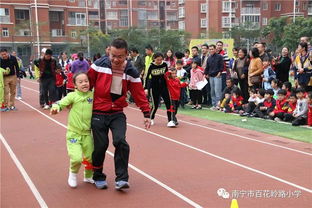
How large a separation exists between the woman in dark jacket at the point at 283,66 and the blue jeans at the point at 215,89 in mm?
1736

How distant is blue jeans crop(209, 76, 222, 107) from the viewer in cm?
1220

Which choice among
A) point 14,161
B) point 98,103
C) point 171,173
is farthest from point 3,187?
point 171,173

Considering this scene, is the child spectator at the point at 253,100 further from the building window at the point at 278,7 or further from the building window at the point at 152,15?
the building window at the point at 152,15

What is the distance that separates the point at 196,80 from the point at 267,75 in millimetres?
2485

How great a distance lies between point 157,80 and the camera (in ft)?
30.8

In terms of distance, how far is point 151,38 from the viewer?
41.4 meters

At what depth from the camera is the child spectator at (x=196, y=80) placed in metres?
12.7

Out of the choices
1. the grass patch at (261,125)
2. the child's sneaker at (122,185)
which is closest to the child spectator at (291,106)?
the grass patch at (261,125)

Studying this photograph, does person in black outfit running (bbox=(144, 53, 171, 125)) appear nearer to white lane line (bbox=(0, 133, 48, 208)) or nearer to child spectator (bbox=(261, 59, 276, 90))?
child spectator (bbox=(261, 59, 276, 90))

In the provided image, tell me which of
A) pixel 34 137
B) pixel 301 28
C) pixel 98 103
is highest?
pixel 301 28

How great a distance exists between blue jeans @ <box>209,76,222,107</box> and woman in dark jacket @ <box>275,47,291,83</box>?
5.70 feet

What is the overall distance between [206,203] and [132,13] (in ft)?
235

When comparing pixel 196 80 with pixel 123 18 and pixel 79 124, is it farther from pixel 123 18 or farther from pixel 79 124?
pixel 123 18

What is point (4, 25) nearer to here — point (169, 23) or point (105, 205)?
point (169, 23)
